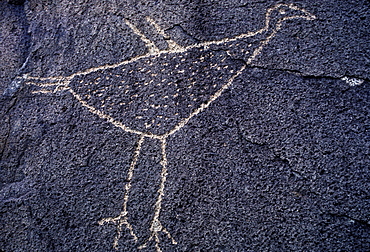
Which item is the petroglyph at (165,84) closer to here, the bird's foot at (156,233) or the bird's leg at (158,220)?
the bird's leg at (158,220)

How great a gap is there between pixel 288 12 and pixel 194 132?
2.72ft

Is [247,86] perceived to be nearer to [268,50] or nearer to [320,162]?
[268,50]

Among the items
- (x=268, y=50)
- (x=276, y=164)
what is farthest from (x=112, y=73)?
(x=276, y=164)

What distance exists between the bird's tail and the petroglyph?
0.27 feet

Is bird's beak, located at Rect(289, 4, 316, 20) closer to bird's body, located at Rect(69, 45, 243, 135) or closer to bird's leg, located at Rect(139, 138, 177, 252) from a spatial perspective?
bird's body, located at Rect(69, 45, 243, 135)

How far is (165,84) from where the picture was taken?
160 cm

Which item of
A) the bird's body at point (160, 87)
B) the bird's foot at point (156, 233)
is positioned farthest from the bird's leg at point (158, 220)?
the bird's body at point (160, 87)

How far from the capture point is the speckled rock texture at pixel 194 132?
1392 mm

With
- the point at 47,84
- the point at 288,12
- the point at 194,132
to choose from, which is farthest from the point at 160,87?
the point at 288,12

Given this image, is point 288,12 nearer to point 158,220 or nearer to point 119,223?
point 158,220

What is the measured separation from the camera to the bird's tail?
5.60 feet

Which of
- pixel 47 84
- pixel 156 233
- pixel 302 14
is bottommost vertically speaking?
pixel 156 233

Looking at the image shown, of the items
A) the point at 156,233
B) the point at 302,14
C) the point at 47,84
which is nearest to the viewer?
the point at 156,233

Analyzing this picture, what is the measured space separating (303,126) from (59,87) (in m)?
1.36
